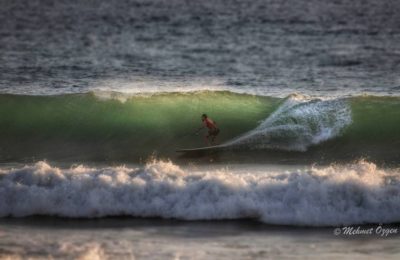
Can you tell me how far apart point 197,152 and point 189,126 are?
257 cm

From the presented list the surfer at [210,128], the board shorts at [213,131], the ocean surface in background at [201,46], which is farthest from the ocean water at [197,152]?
the board shorts at [213,131]

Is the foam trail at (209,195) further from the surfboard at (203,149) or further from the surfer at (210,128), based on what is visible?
the surfer at (210,128)

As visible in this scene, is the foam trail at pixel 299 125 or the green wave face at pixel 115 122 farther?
the green wave face at pixel 115 122

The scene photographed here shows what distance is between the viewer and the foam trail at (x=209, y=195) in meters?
16.0

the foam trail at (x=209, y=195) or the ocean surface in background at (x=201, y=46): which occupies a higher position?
the ocean surface in background at (x=201, y=46)

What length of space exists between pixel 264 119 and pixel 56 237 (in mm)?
9863

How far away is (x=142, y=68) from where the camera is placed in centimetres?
3553

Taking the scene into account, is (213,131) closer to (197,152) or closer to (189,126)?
(197,152)

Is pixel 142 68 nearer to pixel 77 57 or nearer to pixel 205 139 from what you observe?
pixel 77 57

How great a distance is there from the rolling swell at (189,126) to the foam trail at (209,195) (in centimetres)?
435

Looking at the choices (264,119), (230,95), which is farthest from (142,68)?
(264,119)

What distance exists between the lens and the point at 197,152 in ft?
69.7

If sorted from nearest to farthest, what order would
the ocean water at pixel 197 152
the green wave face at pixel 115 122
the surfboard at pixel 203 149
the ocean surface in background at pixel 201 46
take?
the ocean water at pixel 197 152 → the surfboard at pixel 203 149 → the green wave face at pixel 115 122 → the ocean surface in background at pixel 201 46

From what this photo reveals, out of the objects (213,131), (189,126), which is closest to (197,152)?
(213,131)
